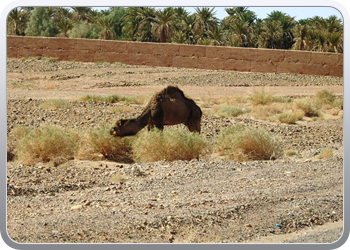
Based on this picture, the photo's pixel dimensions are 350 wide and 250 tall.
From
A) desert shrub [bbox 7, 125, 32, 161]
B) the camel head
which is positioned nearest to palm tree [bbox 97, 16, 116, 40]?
desert shrub [bbox 7, 125, 32, 161]

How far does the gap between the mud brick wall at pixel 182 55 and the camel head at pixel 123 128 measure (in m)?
27.4

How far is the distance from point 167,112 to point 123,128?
5.46 feet

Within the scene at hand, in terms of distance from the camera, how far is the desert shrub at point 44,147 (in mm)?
14437

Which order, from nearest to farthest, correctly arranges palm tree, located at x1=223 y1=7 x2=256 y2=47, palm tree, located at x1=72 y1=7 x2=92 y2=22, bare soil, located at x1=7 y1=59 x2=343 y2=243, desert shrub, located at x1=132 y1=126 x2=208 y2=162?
bare soil, located at x1=7 y1=59 x2=343 y2=243
desert shrub, located at x1=132 y1=126 x2=208 y2=162
palm tree, located at x1=223 y1=7 x2=256 y2=47
palm tree, located at x1=72 y1=7 x2=92 y2=22

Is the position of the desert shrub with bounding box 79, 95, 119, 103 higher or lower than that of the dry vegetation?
lower

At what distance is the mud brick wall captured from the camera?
4025 centimetres

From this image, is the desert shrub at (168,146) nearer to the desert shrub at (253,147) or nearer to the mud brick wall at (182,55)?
the desert shrub at (253,147)

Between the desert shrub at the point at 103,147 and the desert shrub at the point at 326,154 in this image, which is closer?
the desert shrub at the point at 326,154

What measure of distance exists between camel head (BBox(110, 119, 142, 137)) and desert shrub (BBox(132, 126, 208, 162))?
55cm

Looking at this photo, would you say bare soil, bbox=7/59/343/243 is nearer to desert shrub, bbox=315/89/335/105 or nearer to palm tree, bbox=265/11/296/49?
desert shrub, bbox=315/89/335/105

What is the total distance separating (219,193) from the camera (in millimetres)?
10148

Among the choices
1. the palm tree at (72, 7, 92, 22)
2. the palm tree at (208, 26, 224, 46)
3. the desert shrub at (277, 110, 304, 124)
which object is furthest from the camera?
the palm tree at (72, 7, 92, 22)

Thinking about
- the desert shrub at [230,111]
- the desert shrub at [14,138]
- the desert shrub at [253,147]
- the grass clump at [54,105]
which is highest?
the desert shrub at [253,147]

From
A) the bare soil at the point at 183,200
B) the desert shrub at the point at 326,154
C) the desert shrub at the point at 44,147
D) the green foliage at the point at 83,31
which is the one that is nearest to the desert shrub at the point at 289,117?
the bare soil at the point at 183,200
